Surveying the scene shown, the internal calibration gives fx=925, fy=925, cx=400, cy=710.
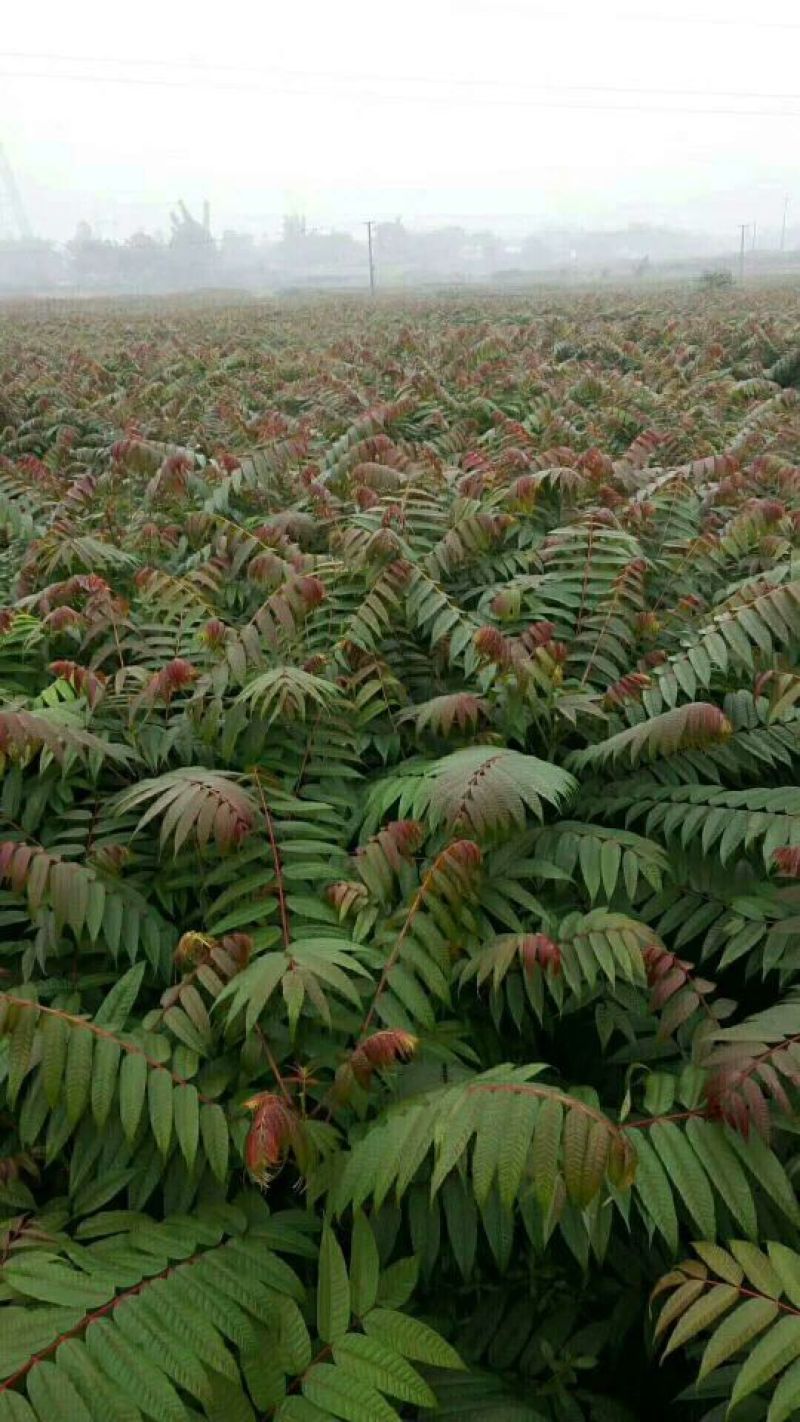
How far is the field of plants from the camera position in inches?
65.6

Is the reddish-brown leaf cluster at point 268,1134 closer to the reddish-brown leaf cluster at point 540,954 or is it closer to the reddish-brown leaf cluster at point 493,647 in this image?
the reddish-brown leaf cluster at point 540,954

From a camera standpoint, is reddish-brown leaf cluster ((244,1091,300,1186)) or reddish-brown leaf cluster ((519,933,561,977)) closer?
reddish-brown leaf cluster ((244,1091,300,1186))

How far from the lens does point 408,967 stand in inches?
86.8

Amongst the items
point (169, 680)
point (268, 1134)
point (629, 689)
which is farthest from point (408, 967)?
point (629, 689)

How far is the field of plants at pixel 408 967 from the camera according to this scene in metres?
1.67

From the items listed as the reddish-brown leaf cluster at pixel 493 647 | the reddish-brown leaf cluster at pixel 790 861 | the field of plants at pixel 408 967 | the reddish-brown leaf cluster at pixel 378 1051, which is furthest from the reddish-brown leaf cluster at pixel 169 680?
the reddish-brown leaf cluster at pixel 790 861

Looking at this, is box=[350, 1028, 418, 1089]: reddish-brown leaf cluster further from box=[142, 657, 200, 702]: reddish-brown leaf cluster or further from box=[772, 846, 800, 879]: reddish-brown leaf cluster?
box=[142, 657, 200, 702]: reddish-brown leaf cluster

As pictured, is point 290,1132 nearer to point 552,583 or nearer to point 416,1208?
point 416,1208

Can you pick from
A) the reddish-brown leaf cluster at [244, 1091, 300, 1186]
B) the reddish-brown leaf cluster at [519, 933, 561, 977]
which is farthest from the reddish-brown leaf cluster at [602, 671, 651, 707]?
the reddish-brown leaf cluster at [244, 1091, 300, 1186]

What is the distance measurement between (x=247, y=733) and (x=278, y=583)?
79cm

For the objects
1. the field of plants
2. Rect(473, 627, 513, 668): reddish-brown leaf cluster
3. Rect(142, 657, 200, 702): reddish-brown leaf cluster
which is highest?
Rect(473, 627, 513, 668): reddish-brown leaf cluster

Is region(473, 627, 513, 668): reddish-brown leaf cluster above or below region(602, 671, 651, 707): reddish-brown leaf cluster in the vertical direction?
above

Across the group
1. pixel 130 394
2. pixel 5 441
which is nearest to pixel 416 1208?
pixel 5 441

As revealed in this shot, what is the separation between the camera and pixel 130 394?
28.0ft
